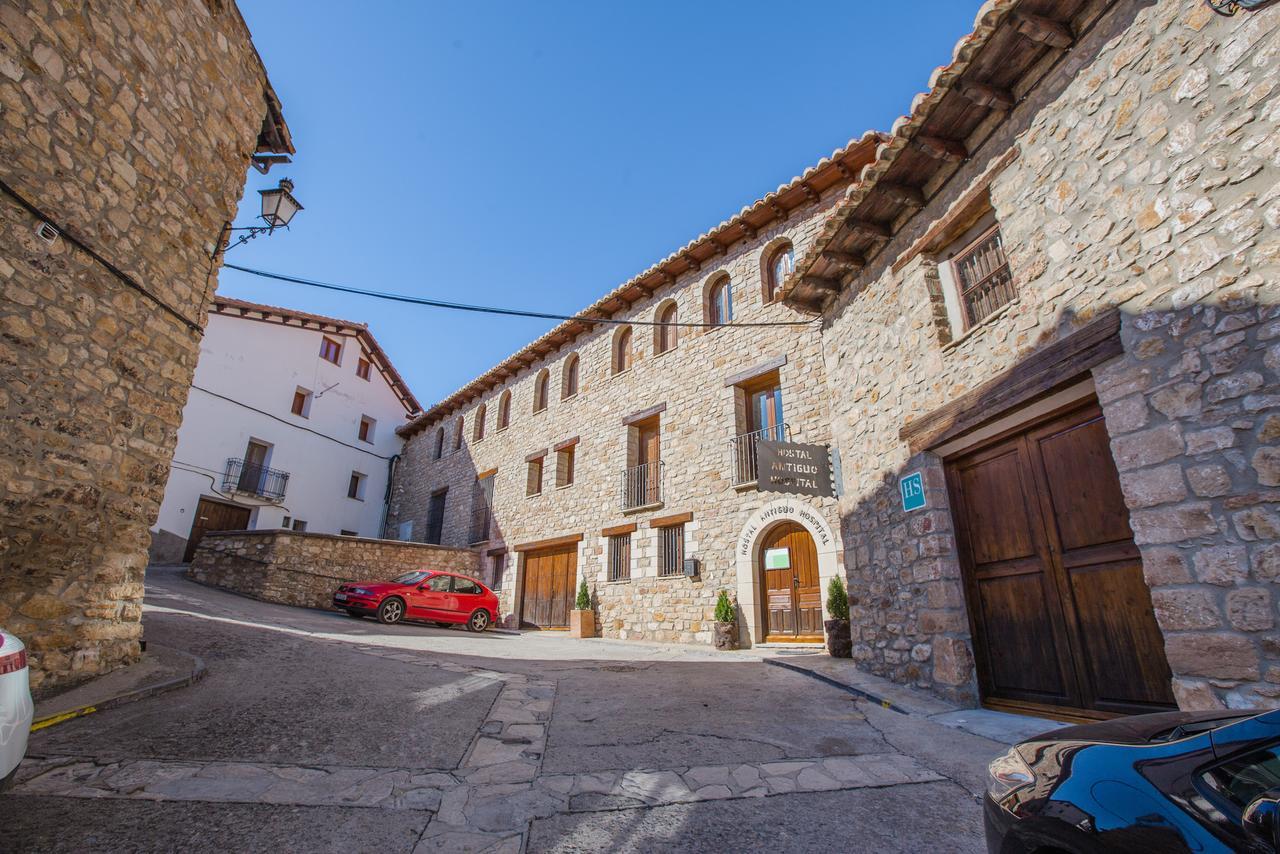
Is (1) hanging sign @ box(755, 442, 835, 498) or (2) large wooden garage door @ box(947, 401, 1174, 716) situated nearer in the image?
(2) large wooden garage door @ box(947, 401, 1174, 716)

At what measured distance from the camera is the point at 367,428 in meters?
22.2

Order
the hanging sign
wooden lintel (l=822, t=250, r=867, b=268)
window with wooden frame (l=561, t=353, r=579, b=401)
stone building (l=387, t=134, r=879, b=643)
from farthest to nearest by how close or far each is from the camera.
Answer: window with wooden frame (l=561, t=353, r=579, b=401) < stone building (l=387, t=134, r=879, b=643) < the hanging sign < wooden lintel (l=822, t=250, r=867, b=268)

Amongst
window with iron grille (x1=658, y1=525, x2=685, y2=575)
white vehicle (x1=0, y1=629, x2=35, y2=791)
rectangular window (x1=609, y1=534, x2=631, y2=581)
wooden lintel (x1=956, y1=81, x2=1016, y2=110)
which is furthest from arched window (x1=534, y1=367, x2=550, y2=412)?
white vehicle (x1=0, y1=629, x2=35, y2=791)

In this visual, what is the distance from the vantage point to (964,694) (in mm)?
4852

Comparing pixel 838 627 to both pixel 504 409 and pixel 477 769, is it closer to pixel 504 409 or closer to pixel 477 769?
pixel 477 769

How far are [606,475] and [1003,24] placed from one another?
10.6m

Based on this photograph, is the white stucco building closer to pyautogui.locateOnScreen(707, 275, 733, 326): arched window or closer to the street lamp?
the street lamp

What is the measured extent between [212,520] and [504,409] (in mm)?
8766

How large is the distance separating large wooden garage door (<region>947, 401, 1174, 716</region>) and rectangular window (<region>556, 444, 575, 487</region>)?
10.9m

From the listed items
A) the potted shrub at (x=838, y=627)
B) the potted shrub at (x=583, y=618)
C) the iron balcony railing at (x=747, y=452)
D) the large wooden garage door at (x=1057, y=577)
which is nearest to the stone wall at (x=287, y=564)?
the potted shrub at (x=583, y=618)

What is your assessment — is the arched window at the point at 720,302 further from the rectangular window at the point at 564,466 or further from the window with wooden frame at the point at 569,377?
the rectangular window at the point at 564,466

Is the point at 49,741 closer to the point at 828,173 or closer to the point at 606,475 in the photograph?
the point at 606,475

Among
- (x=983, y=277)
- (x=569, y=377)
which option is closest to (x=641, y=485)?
(x=569, y=377)

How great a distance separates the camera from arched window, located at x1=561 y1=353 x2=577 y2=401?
15852 mm
